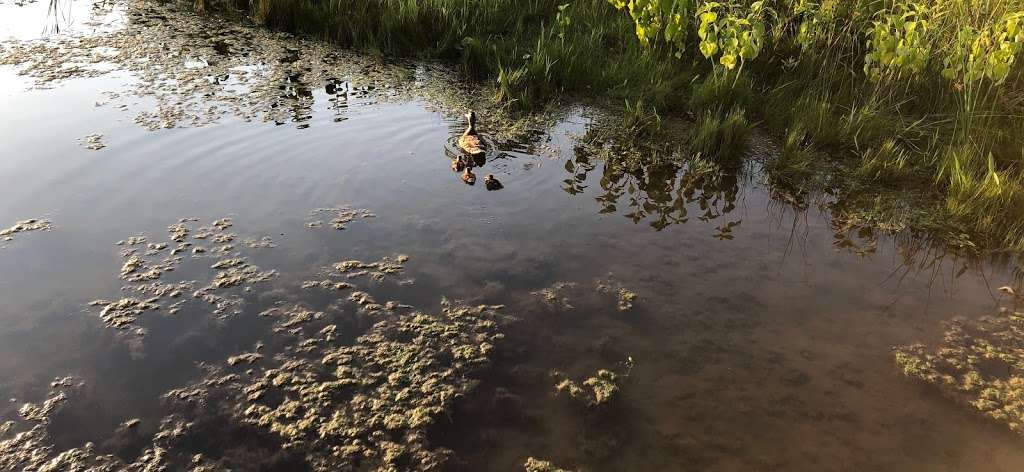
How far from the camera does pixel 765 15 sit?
505cm

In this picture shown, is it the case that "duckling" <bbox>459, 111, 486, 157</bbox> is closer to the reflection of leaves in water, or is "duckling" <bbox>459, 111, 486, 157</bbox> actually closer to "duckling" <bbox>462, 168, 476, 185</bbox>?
"duckling" <bbox>462, 168, 476, 185</bbox>

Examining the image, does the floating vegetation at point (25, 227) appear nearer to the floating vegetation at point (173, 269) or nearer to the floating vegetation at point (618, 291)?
the floating vegetation at point (173, 269)

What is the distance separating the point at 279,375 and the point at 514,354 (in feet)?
2.75

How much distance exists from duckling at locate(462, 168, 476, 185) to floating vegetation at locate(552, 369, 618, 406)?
5.17ft

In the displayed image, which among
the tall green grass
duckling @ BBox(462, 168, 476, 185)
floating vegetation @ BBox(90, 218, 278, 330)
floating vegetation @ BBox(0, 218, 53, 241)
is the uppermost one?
the tall green grass

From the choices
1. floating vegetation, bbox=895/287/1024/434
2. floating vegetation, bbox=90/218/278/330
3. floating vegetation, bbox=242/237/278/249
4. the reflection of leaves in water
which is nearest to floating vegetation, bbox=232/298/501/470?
floating vegetation, bbox=90/218/278/330

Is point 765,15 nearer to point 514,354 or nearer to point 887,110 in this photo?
point 887,110

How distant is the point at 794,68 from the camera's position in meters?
4.57

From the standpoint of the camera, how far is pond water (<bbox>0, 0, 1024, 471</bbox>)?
78.5 inches

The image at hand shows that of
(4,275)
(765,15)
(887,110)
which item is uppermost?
(765,15)

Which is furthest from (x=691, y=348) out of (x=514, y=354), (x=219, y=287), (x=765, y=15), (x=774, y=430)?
(x=765, y=15)

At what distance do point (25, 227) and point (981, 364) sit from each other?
13.5ft

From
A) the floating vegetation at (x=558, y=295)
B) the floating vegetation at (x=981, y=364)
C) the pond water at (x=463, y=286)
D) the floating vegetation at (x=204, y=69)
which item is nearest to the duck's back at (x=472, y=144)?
the pond water at (x=463, y=286)

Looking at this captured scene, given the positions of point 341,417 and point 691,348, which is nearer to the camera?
point 341,417
